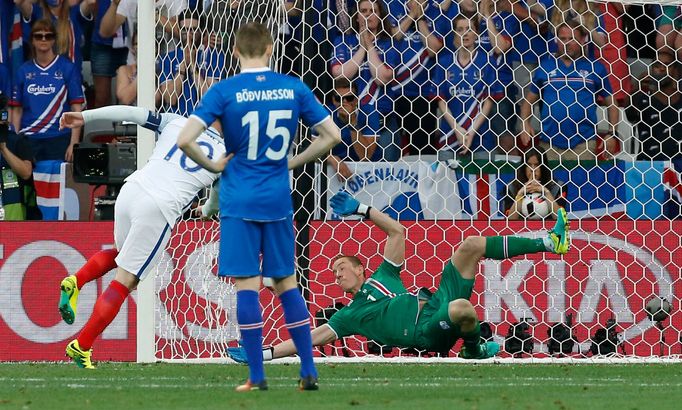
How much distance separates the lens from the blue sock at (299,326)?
24.2ft

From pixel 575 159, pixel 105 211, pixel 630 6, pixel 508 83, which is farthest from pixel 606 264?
pixel 105 211

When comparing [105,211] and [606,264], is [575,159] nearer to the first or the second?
[606,264]

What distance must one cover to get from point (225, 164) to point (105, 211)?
4856 millimetres

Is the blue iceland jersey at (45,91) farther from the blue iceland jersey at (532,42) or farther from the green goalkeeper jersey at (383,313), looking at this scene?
the green goalkeeper jersey at (383,313)

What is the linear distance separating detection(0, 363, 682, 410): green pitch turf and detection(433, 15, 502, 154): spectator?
2777 mm

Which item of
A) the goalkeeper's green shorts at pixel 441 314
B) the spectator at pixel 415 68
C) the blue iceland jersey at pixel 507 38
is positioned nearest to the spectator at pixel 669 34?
the blue iceland jersey at pixel 507 38

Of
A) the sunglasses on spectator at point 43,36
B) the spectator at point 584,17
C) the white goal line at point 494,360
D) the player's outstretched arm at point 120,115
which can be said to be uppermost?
the sunglasses on spectator at point 43,36

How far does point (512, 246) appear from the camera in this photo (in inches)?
378

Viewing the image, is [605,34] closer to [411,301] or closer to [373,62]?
[373,62]

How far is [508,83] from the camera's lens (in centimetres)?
1230

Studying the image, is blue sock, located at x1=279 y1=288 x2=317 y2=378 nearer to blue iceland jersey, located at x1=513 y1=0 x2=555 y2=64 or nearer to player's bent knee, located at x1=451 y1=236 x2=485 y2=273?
player's bent knee, located at x1=451 y1=236 x2=485 y2=273

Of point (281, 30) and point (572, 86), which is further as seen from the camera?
point (572, 86)

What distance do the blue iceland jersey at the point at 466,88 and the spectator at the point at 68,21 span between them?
12.9 feet

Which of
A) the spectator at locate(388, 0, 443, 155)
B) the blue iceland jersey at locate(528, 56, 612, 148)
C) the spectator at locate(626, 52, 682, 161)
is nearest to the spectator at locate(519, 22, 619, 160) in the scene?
the blue iceland jersey at locate(528, 56, 612, 148)
